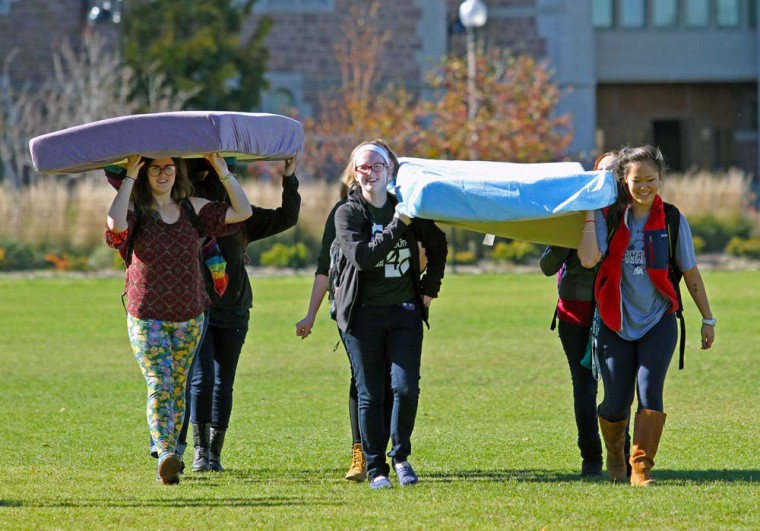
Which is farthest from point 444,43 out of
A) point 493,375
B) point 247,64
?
point 493,375

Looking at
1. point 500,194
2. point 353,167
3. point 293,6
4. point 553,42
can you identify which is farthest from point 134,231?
point 553,42

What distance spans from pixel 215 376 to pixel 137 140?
1.80 meters

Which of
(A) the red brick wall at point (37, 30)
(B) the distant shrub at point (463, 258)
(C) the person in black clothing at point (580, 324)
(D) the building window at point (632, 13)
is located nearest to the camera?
(C) the person in black clothing at point (580, 324)

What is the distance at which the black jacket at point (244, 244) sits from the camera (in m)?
A: 8.17

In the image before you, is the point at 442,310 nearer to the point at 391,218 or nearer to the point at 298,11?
the point at 391,218

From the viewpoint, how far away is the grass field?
6.86 metres

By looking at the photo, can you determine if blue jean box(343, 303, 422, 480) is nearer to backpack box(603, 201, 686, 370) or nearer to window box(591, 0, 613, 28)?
backpack box(603, 201, 686, 370)

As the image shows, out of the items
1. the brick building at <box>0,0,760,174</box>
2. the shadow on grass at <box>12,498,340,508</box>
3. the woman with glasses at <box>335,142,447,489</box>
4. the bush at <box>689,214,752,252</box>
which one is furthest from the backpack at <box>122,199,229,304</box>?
the brick building at <box>0,0,760,174</box>

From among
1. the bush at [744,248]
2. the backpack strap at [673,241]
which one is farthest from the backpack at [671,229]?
the bush at [744,248]

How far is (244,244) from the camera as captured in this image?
27.6 ft

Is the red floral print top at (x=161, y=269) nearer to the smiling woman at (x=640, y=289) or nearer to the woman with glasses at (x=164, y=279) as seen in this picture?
the woman with glasses at (x=164, y=279)

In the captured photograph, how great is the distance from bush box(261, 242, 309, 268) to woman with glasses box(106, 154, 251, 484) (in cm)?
2059

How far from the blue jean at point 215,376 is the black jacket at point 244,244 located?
9 centimetres

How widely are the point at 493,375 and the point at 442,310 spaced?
270 inches
